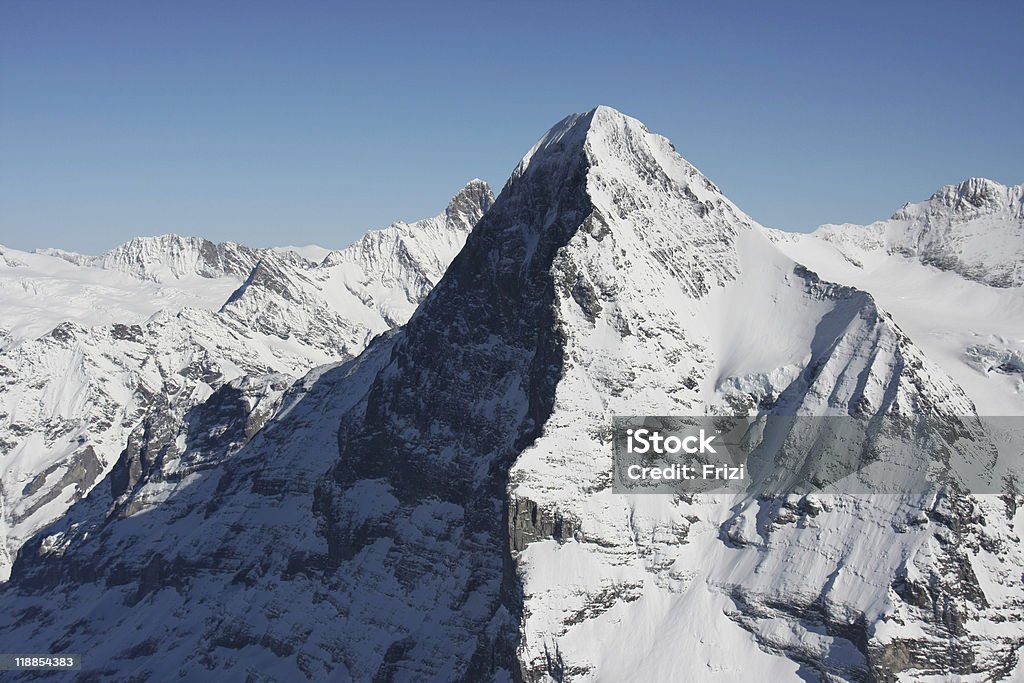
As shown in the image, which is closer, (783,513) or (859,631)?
(859,631)

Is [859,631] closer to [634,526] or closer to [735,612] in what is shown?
[735,612]

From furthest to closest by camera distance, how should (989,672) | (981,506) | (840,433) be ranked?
(840,433), (981,506), (989,672)

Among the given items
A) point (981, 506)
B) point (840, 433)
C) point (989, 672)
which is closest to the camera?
point (989, 672)

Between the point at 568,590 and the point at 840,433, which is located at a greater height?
the point at 840,433

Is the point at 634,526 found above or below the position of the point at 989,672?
above

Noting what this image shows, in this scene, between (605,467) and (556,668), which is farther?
(605,467)

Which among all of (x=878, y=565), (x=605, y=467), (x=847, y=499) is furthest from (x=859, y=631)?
(x=605, y=467)

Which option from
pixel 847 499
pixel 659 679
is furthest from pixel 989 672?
pixel 659 679

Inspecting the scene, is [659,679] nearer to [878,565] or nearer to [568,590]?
[568,590]

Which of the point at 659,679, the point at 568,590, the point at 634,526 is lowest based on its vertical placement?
the point at 659,679
